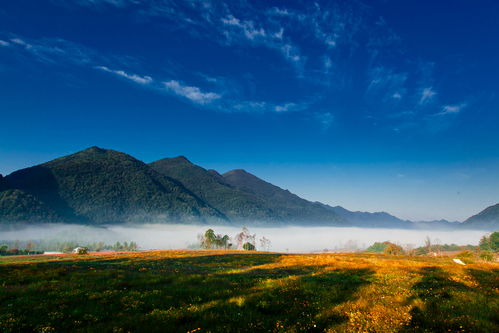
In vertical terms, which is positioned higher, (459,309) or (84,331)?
(84,331)

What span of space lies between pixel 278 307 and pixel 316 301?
2093 mm

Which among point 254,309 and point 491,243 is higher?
point 254,309

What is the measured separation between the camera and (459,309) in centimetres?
1048

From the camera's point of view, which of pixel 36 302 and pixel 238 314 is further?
pixel 36 302

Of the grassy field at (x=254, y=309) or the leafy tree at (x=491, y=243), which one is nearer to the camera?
the grassy field at (x=254, y=309)

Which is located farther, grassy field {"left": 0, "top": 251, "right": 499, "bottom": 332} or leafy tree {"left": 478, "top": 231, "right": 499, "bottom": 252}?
leafy tree {"left": 478, "top": 231, "right": 499, "bottom": 252}

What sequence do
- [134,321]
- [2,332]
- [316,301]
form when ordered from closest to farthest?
1. [2,332]
2. [134,321]
3. [316,301]

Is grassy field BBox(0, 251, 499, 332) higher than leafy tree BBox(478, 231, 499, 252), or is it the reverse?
grassy field BBox(0, 251, 499, 332)

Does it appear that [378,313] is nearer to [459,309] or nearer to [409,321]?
[409,321]

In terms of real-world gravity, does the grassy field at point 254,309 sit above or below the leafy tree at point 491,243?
above

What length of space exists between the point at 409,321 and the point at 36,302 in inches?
646

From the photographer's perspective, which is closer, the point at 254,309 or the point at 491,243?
the point at 254,309

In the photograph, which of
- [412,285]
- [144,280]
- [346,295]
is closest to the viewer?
[346,295]

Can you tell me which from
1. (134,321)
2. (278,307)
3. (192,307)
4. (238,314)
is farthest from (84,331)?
(278,307)
